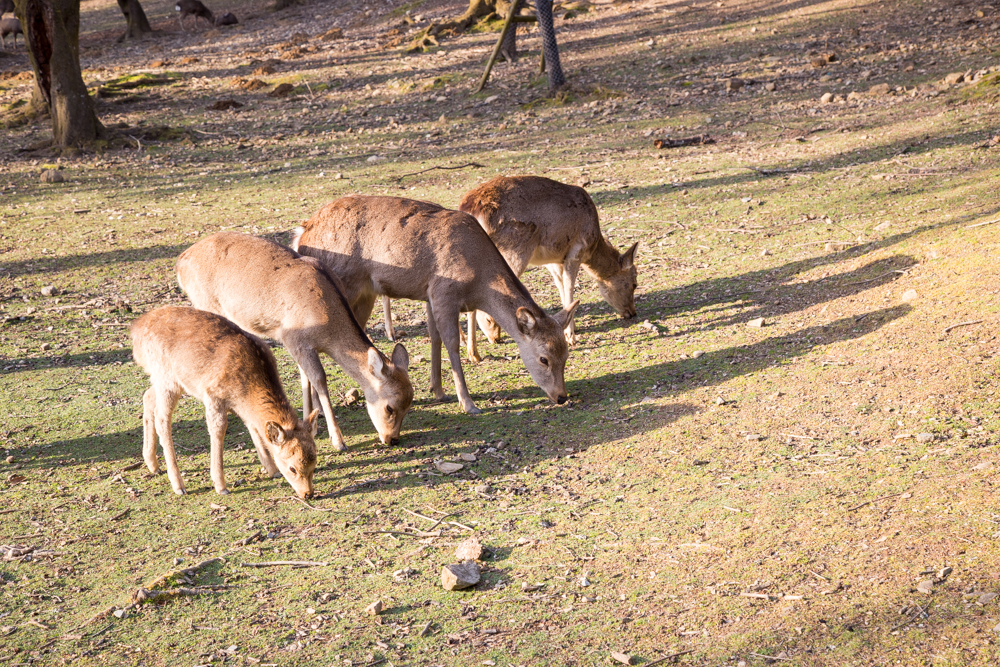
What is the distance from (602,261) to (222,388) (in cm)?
464

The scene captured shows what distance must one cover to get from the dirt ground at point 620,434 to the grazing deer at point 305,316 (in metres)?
0.44

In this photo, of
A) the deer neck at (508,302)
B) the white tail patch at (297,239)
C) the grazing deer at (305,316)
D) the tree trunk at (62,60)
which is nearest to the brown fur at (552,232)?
the deer neck at (508,302)

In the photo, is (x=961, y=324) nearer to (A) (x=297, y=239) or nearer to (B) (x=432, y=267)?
(B) (x=432, y=267)

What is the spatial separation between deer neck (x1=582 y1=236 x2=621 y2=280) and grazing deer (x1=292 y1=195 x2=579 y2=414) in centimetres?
164

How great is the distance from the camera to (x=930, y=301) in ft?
27.0

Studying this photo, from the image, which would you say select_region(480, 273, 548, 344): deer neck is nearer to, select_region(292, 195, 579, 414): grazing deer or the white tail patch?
select_region(292, 195, 579, 414): grazing deer

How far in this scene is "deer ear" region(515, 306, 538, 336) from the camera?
8.05 meters

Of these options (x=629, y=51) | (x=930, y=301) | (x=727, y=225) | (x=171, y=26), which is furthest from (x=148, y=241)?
(x=171, y=26)

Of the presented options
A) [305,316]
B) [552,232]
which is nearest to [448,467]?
[305,316]

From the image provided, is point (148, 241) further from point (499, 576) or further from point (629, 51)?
point (629, 51)

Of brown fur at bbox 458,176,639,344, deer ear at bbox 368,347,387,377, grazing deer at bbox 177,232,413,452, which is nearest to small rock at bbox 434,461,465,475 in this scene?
grazing deer at bbox 177,232,413,452

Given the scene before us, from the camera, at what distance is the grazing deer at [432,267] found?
833 cm

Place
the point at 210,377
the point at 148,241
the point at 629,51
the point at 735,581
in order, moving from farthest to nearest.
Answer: the point at 629,51 < the point at 148,241 < the point at 210,377 < the point at 735,581

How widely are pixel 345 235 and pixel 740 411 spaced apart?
12.8 feet
